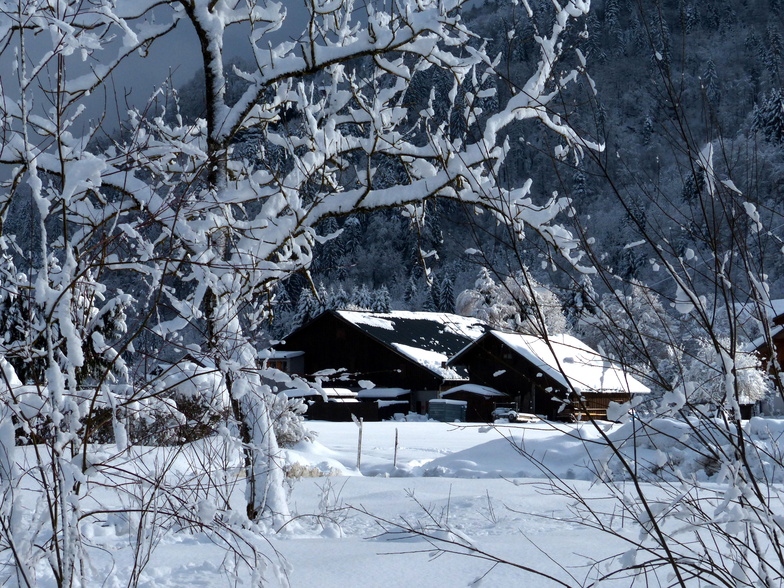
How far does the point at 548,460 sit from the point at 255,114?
928cm

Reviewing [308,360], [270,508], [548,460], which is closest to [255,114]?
[270,508]

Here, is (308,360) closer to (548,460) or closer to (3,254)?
(548,460)

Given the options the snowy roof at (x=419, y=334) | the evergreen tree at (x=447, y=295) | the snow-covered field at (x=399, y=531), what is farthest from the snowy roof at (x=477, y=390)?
the evergreen tree at (x=447, y=295)

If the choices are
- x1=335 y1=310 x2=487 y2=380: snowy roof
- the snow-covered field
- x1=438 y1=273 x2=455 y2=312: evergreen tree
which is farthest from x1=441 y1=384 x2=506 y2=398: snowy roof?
x1=438 y1=273 x2=455 y2=312: evergreen tree

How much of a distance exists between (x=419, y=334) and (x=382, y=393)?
4.10 metres

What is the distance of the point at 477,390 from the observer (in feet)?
116

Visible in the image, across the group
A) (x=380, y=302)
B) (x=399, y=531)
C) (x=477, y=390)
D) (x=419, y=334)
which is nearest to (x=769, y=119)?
(x=399, y=531)

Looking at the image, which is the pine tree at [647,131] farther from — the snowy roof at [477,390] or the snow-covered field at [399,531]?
the snow-covered field at [399,531]

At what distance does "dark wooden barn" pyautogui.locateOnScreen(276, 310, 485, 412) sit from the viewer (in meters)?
38.6

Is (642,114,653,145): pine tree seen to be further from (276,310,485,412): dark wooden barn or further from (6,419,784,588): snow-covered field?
(6,419,784,588): snow-covered field

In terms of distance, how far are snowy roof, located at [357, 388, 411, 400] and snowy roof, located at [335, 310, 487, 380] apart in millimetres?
2408

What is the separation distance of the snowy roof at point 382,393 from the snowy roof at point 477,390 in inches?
127

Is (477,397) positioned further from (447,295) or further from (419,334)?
(447,295)

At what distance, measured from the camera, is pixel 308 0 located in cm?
546
